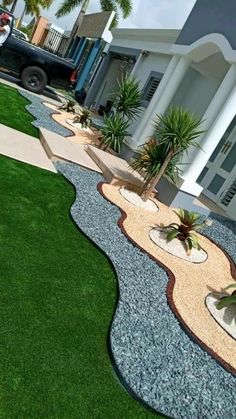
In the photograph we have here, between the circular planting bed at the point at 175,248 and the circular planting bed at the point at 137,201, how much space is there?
1197 millimetres

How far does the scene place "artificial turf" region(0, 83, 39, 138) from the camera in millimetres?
9273

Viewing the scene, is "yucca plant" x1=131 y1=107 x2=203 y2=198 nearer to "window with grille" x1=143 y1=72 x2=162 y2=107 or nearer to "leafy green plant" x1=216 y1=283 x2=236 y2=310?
"leafy green plant" x1=216 y1=283 x2=236 y2=310

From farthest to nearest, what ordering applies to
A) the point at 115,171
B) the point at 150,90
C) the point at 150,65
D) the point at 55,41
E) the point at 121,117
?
the point at 55,41 < the point at 150,65 < the point at 150,90 < the point at 121,117 < the point at 115,171

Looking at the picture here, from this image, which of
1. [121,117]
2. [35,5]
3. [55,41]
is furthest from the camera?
[35,5]

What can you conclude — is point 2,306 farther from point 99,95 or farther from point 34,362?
point 99,95

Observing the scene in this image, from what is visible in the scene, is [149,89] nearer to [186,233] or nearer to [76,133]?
[76,133]

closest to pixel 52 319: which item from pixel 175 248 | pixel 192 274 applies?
pixel 192 274

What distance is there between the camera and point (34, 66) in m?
14.1

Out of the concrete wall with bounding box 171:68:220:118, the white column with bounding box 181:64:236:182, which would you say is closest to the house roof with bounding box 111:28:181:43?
the concrete wall with bounding box 171:68:220:118

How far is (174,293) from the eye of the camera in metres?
4.98

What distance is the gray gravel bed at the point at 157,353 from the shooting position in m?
3.31

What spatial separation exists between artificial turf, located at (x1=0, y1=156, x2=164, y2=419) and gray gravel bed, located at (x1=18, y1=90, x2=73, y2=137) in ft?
17.6

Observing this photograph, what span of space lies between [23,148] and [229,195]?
213 inches

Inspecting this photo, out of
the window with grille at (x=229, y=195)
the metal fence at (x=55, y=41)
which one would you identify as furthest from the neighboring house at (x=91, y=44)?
the window with grille at (x=229, y=195)
